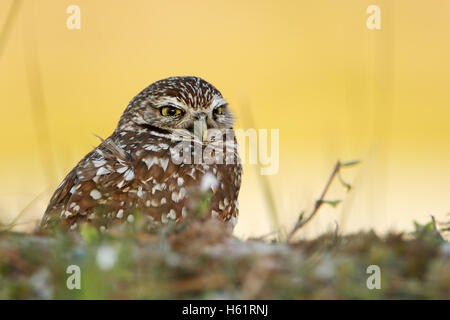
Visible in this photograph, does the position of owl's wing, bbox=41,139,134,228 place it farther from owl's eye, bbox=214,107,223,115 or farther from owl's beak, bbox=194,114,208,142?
owl's eye, bbox=214,107,223,115

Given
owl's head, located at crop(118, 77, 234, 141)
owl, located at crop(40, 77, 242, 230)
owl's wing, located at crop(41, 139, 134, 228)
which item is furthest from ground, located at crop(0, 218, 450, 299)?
owl's head, located at crop(118, 77, 234, 141)

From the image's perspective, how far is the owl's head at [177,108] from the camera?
4.82m

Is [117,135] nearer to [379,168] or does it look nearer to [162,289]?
[379,168]

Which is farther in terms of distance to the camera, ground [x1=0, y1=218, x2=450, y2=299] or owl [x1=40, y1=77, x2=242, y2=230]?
owl [x1=40, y1=77, x2=242, y2=230]

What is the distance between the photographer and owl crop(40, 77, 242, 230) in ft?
12.8

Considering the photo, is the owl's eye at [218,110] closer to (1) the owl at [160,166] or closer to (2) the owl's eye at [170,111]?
(1) the owl at [160,166]

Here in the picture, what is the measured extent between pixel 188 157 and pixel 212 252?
1.99 meters

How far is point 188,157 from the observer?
14.3 ft

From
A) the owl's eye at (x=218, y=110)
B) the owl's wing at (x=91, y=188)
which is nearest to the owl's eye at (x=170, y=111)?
the owl's eye at (x=218, y=110)

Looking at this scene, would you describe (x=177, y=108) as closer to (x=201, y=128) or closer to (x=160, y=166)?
(x=201, y=128)

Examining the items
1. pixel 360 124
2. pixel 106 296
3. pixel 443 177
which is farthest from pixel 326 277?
pixel 443 177

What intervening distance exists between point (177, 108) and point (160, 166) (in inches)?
34.1

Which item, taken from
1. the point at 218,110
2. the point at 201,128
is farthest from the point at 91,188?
the point at 218,110

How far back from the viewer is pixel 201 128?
470 centimetres
